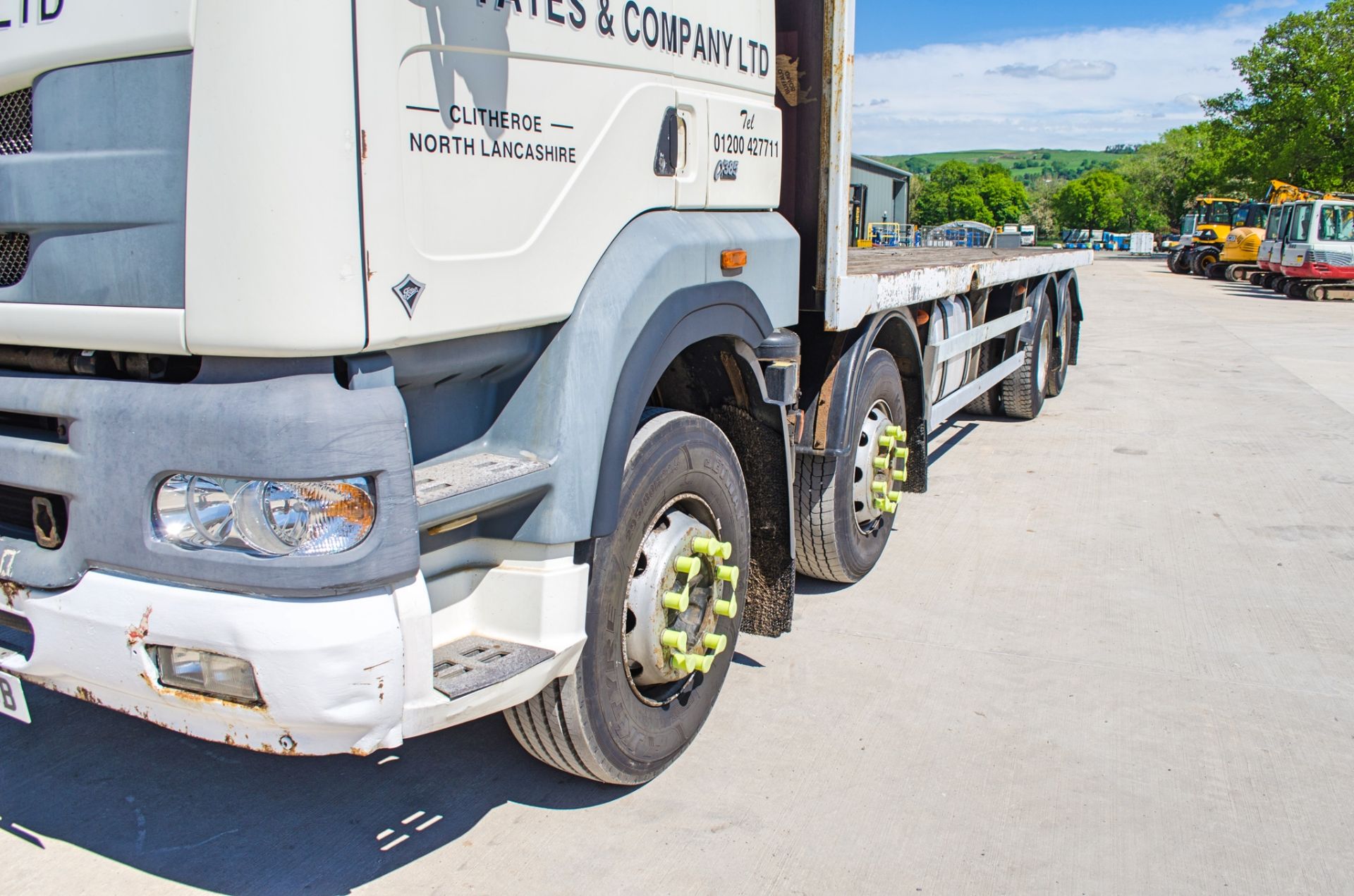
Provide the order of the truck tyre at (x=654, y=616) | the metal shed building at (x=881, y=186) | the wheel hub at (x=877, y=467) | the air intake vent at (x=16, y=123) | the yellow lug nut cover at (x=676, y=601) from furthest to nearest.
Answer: the metal shed building at (x=881, y=186)
the wheel hub at (x=877, y=467)
the yellow lug nut cover at (x=676, y=601)
the truck tyre at (x=654, y=616)
the air intake vent at (x=16, y=123)

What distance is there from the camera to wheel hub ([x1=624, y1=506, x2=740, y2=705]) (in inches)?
114

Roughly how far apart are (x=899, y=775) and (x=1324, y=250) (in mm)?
26694

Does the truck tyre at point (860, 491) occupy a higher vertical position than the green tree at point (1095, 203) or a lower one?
lower

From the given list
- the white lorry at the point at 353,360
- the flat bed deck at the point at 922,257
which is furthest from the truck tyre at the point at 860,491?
the white lorry at the point at 353,360

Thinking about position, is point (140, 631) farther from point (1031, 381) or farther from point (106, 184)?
point (1031, 381)

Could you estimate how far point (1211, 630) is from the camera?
4465mm

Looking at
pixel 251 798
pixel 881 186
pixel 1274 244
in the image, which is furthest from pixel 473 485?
pixel 881 186

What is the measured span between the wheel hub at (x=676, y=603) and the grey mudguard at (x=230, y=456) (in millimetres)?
974

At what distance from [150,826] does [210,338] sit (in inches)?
69.1

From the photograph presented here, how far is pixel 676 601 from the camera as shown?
2.93 meters

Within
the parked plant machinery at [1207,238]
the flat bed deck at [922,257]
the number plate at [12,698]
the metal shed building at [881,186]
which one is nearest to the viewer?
the number plate at [12,698]

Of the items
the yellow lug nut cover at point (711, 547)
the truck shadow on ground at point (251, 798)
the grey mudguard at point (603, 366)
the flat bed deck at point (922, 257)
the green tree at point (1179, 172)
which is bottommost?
the truck shadow on ground at point (251, 798)

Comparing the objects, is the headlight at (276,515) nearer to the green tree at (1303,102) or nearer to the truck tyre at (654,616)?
the truck tyre at (654,616)

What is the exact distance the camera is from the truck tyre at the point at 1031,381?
8.68 meters
